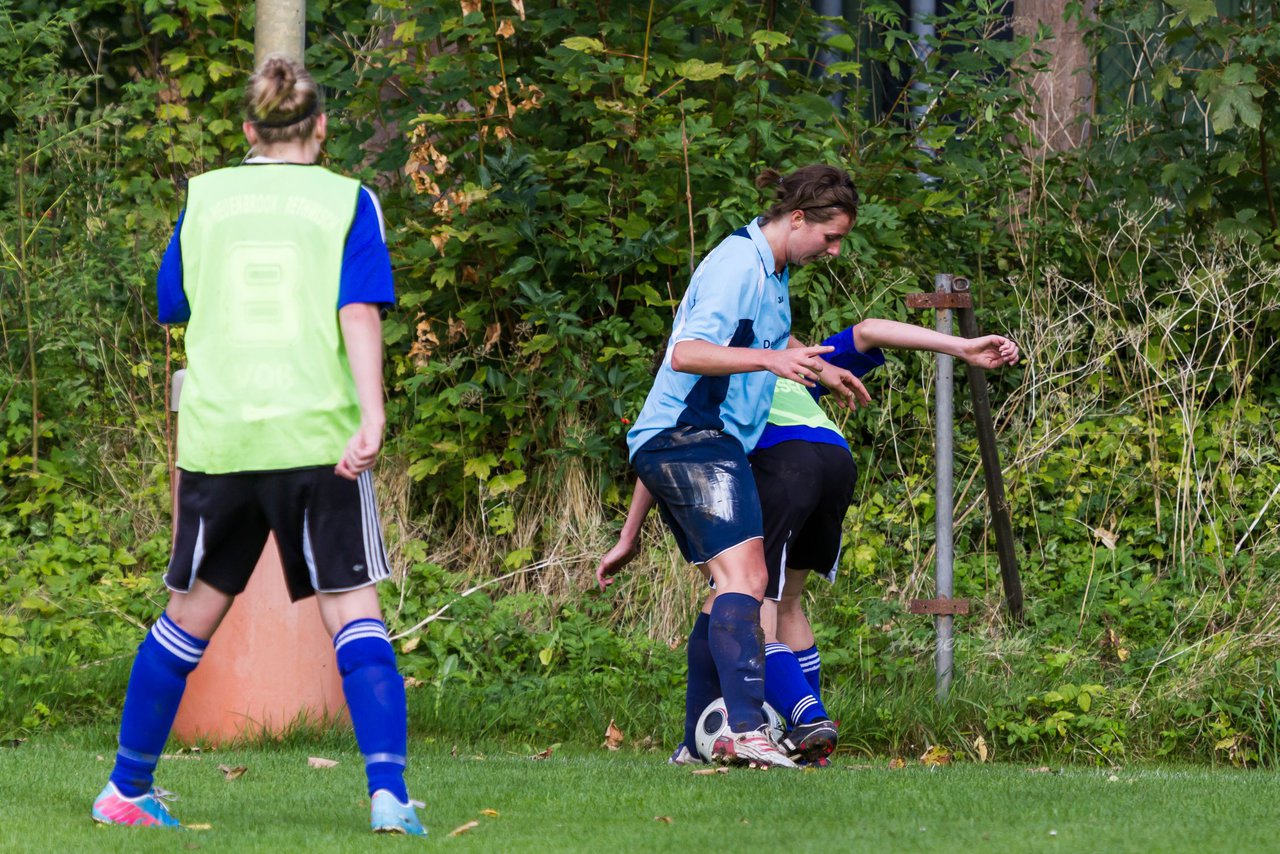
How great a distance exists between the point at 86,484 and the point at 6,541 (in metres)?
0.57

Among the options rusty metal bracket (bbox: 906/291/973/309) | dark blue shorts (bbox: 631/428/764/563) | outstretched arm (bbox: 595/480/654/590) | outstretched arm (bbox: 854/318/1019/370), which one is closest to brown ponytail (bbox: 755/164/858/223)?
outstretched arm (bbox: 854/318/1019/370)

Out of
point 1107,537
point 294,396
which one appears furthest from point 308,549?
point 1107,537

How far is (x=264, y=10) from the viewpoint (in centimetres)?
627

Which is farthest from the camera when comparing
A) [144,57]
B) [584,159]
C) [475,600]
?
[144,57]

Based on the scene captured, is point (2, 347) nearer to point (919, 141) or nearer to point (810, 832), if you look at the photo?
point (919, 141)

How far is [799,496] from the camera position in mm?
5285

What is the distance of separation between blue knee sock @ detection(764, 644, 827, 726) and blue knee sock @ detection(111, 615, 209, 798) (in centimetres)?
208

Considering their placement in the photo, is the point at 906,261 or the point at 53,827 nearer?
the point at 53,827

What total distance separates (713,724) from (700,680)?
0.16 meters

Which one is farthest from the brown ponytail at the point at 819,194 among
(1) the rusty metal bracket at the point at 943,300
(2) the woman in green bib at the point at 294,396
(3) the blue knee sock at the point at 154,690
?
(3) the blue knee sock at the point at 154,690

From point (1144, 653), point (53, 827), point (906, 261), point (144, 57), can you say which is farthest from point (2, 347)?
point (1144, 653)

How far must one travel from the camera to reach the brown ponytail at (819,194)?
5082 millimetres

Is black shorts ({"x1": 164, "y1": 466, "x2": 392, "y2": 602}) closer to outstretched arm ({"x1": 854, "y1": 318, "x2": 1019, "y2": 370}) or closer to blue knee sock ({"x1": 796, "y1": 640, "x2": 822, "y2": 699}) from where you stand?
outstretched arm ({"x1": 854, "y1": 318, "x2": 1019, "y2": 370})

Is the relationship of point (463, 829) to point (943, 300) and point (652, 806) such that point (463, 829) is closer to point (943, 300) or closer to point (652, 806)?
point (652, 806)
